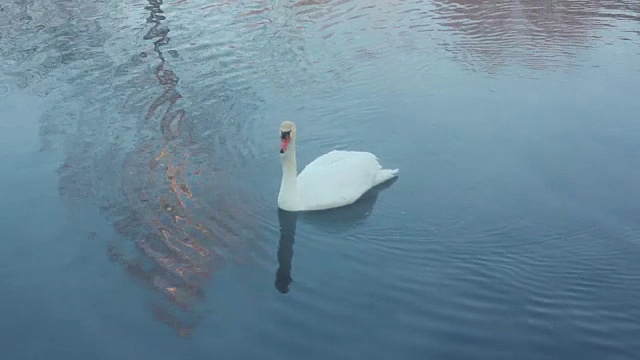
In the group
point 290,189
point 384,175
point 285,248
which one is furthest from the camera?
point 384,175

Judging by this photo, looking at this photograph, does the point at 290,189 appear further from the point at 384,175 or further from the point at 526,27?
the point at 526,27

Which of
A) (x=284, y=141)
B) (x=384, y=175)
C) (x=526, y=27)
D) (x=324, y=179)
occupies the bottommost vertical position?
(x=526, y=27)

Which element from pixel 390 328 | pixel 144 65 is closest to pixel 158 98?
pixel 144 65

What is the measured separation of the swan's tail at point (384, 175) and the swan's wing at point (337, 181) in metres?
0.06

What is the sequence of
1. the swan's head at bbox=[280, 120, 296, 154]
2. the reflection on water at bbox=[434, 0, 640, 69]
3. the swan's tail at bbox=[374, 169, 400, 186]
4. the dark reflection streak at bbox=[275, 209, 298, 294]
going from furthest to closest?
1. the reflection on water at bbox=[434, 0, 640, 69]
2. the swan's tail at bbox=[374, 169, 400, 186]
3. the swan's head at bbox=[280, 120, 296, 154]
4. the dark reflection streak at bbox=[275, 209, 298, 294]

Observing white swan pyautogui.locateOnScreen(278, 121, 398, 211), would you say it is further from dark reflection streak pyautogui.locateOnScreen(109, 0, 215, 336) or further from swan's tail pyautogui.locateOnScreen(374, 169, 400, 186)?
dark reflection streak pyautogui.locateOnScreen(109, 0, 215, 336)

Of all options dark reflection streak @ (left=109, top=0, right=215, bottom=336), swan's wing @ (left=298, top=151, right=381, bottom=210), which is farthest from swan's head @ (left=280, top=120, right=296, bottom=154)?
dark reflection streak @ (left=109, top=0, right=215, bottom=336)

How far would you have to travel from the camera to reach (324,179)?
7969 millimetres

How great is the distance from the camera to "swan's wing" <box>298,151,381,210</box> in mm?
7906

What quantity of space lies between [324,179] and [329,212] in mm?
331

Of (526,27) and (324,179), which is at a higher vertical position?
(324,179)

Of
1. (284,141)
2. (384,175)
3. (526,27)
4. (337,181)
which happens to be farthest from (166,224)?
(526,27)

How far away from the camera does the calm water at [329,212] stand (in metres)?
6.19

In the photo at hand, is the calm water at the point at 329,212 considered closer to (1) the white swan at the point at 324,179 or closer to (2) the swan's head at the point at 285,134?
(1) the white swan at the point at 324,179
